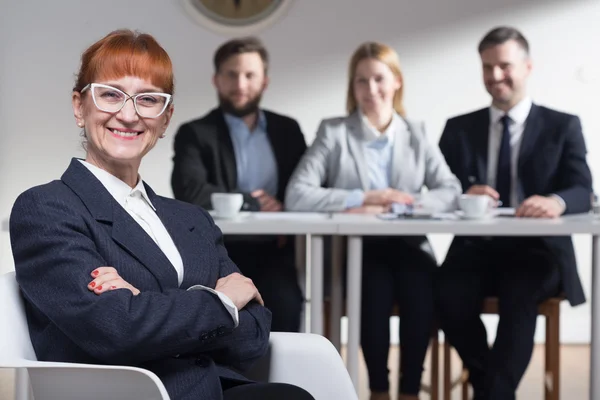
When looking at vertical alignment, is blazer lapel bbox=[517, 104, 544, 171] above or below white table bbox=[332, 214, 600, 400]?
above

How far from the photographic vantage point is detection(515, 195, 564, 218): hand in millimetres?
2980

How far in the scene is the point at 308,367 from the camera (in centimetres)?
169

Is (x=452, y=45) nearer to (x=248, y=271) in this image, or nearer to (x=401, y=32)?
(x=401, y=32)

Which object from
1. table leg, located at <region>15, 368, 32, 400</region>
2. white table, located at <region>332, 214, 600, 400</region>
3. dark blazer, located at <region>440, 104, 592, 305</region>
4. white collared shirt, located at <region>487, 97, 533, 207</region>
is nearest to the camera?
table leg, located at <region>15, 368, 32, 400</region>

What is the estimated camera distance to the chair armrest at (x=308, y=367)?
5.50ft

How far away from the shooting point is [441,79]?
459cm

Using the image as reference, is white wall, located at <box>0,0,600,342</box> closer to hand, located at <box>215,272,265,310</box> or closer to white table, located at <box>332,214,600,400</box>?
white table, located at <box>332,214,600,400</box>

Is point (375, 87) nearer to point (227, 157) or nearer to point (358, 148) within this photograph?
point (358, 148)

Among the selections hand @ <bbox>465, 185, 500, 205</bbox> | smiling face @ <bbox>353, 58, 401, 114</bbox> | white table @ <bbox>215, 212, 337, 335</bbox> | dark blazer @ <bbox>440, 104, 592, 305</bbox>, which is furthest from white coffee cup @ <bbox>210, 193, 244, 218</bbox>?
hand @ <bbox>465, 185, 500, 205</bbox>

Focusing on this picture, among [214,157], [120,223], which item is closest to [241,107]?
[214,157]

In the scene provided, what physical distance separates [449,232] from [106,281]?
61.1 inches

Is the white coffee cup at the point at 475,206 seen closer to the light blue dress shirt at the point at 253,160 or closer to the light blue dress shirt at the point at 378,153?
the light blue dress shirt at the point at 378,153

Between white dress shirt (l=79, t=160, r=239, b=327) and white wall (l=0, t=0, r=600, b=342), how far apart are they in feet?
9.40

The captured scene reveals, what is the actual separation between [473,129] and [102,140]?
2.48 meters
